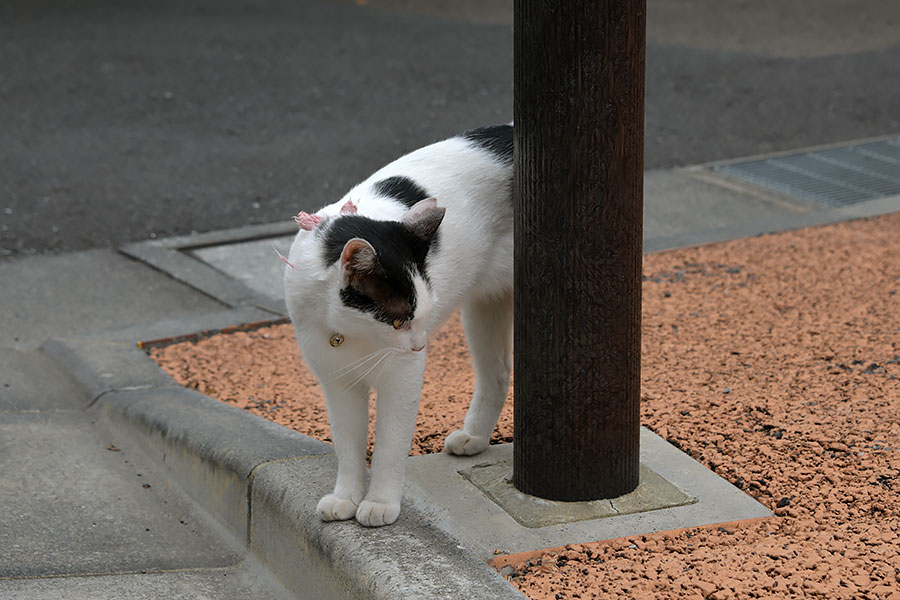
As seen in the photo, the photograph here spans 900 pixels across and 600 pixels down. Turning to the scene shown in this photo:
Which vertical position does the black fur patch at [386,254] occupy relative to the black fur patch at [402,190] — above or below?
below

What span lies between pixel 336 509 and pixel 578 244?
0.92m

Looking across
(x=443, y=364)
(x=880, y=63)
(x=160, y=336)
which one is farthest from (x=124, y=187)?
(x=880, y=63)

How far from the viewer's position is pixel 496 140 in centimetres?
308

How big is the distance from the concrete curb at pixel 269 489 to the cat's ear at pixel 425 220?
760 mm

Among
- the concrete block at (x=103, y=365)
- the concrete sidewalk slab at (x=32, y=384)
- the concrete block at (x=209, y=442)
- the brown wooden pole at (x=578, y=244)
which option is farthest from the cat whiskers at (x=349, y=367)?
the concrete sidewalk slab at (x=32, y=384)

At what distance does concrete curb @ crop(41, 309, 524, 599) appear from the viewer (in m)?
2.60

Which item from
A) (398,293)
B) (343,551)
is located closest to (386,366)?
(398,293)

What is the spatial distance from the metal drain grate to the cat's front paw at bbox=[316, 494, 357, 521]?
4.31 metres

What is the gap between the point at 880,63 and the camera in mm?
9625

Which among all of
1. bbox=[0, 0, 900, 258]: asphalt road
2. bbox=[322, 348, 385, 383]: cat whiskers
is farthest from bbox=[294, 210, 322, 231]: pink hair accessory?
bbox=[0, 0, 900, 258]: asphalt road

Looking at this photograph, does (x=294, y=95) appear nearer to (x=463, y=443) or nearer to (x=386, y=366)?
(x=463, y=443)

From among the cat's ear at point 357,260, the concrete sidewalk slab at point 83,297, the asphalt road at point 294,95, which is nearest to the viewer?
the cat's ear at point 357,260

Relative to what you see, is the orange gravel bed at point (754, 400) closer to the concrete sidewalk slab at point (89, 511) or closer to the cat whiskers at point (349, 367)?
the concrete sidewalk slab at point (89, 511)

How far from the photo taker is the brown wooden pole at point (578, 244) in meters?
2.70
